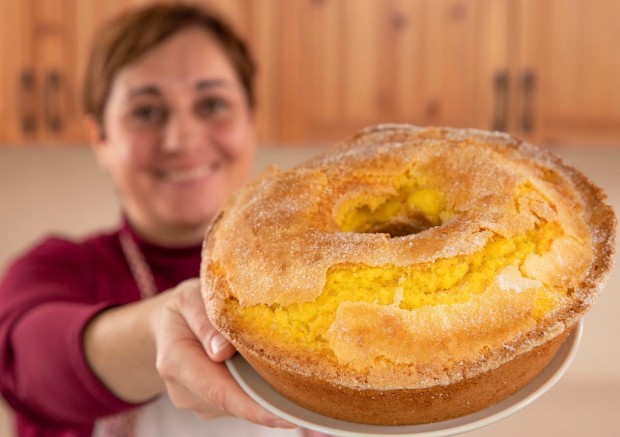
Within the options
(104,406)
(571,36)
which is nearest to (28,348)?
(104,406)

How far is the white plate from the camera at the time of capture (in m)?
0.69

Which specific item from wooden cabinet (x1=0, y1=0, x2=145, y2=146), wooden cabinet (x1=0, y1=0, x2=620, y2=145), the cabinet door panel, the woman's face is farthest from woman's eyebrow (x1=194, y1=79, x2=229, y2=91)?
the cabinet door panel

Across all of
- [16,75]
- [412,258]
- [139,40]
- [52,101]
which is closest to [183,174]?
[139,40]

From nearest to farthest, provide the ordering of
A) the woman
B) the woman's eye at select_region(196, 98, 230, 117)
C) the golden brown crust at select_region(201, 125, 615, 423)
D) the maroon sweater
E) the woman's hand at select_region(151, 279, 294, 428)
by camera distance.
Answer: the golden brown crust at select_region(201, 125, 615, 423) < the woman's hand at select_region(151, 279, 294, 428) < the maroon sweater < the woman < the woman's eye at select_region(196, 98, 230, 117)

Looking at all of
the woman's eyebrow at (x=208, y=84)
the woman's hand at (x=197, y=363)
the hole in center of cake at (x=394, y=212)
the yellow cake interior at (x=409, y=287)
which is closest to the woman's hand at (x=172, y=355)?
the woman's hand at (x=197, y=363)

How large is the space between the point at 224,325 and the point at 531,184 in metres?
0.40

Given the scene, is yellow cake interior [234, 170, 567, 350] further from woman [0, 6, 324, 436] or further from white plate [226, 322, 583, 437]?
woman [0, 6, 324, 436]

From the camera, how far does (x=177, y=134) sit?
1.69m

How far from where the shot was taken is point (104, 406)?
Answer: 1.20 metres

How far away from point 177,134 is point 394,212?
3.19 ft

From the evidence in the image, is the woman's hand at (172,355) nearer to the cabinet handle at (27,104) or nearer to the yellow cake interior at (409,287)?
the yellow cake interior at (409,287)

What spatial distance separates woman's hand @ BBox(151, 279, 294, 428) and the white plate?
0.03m

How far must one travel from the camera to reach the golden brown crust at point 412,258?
67 cm

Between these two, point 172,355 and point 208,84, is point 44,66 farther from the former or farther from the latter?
point 172,355
